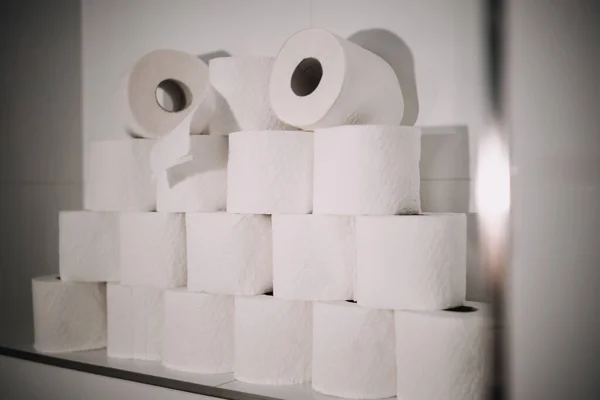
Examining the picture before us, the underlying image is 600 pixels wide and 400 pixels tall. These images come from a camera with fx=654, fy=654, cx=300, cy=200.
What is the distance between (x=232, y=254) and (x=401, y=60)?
47 centimetres

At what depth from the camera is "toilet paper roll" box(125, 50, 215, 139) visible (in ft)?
4.36

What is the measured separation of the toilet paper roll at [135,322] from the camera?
4.13 feet

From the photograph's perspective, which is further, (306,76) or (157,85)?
(157,85)

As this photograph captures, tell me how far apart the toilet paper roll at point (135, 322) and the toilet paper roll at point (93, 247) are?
48 mm

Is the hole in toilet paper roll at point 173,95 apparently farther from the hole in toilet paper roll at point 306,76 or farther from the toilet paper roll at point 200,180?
the hole in toilet paper roll at point 306,76

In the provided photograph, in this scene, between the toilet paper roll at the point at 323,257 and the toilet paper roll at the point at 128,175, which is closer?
the toilet paper roll at the point at 323,257

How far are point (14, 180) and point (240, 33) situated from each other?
657mm

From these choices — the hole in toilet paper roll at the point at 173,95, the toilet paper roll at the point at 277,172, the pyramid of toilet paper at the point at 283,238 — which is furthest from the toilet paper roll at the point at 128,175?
the toilet paper roll at the point at 277,172

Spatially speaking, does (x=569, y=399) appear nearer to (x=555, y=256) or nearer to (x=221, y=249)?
(x=555, y=256)

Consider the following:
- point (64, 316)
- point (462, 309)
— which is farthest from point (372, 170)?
point (64, 316)

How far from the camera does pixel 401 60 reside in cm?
121

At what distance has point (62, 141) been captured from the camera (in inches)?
63.9

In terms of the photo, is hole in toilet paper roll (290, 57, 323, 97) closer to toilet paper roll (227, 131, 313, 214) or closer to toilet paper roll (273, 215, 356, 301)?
toilet paper roll (227, 131, 313, 214)

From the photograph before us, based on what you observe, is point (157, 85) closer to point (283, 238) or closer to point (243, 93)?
point (243, 93)
